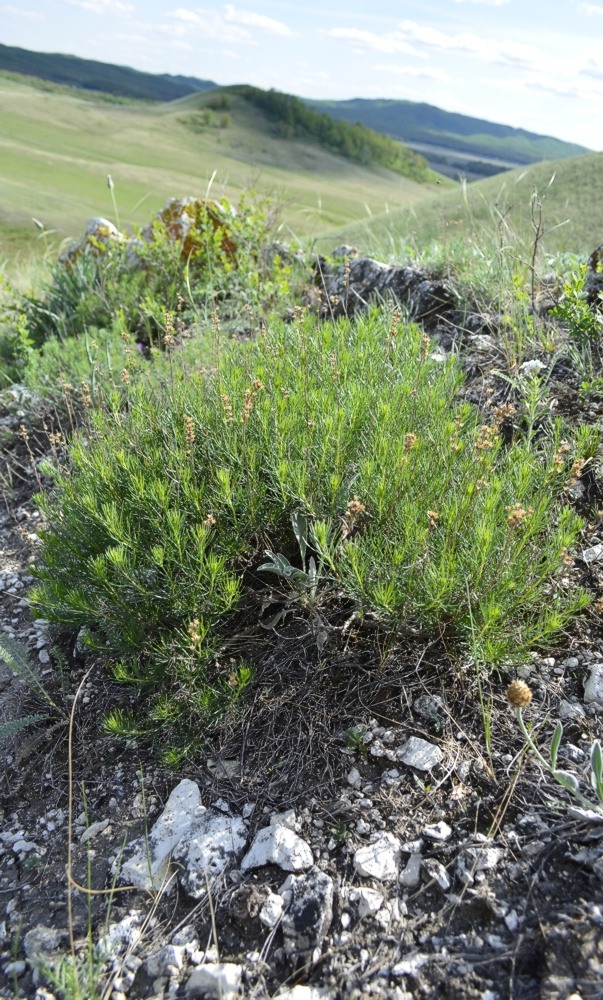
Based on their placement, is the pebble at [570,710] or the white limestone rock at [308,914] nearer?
the white limestone rock at [308,914]

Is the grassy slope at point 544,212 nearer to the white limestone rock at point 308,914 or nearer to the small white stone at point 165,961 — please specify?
the white limestone rock at point 308,914

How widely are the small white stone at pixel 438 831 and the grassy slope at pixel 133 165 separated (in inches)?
279

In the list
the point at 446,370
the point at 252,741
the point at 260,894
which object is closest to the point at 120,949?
the point at 260,894

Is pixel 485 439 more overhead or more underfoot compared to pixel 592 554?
more overhead

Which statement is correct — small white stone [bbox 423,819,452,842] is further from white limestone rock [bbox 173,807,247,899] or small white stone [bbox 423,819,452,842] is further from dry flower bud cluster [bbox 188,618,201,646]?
dry flower bud cluster [bbox 188,618,201,646]

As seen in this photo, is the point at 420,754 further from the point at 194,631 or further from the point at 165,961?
the point at 165,961

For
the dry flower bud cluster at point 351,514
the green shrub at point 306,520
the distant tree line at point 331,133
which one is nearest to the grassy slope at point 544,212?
the green shrub at point 306,520

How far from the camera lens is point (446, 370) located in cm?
347

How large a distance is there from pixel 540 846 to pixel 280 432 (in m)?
1.77

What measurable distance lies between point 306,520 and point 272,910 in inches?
53.3

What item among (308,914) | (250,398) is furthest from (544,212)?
(308,914)

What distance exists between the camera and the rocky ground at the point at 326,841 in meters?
1.85

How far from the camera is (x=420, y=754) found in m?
2.36

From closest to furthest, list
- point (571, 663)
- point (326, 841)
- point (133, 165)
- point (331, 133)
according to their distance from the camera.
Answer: point (326, 841) → point (571, 663) → point (133, 165) → point (331, 133)
